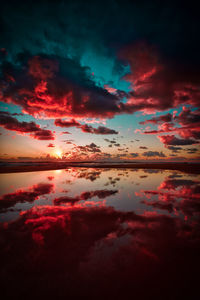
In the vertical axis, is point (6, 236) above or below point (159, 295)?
above

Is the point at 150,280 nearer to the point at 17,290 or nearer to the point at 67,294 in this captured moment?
the point at 67,294

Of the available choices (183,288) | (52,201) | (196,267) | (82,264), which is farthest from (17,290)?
(52,201)

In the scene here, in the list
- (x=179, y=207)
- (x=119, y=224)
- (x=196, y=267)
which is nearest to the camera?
(x=196, y=267)

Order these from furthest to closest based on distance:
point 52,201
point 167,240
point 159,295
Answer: point 52,201 < point 167,240 < point 159,295

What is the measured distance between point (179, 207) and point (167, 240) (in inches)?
169

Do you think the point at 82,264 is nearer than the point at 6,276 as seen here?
No

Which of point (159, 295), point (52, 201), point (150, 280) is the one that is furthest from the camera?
point (52, 201)

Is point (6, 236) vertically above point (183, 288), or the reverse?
point (6, 236)

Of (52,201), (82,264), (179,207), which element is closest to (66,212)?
(52,201)

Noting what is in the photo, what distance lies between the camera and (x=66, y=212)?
7734 millimetres

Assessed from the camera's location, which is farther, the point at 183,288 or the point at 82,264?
the point at 82,264

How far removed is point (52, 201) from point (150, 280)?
7663mm

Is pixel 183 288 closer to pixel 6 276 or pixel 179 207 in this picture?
pixel 6 276

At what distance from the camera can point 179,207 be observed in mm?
8594
